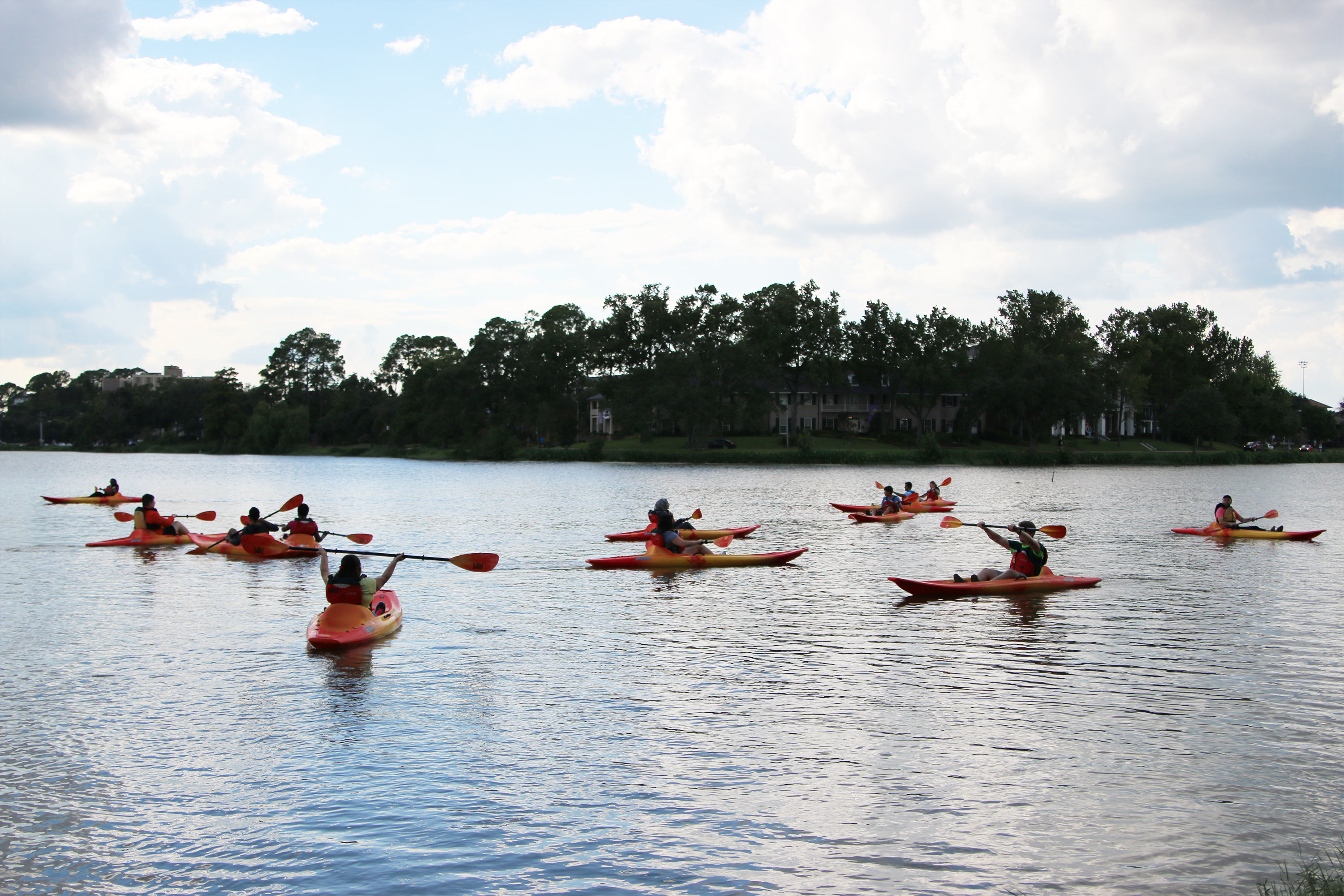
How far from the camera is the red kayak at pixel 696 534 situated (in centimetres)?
2605

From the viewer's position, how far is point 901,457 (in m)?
91.1

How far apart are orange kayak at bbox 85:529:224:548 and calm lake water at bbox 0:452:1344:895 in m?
3.63

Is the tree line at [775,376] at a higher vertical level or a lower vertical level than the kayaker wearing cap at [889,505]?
higher

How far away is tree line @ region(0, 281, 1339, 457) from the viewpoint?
9562cm

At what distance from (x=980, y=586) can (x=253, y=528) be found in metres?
15.9

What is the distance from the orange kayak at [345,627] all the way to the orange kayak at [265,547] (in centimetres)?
1001

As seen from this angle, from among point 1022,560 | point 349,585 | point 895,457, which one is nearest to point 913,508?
point 1022,560

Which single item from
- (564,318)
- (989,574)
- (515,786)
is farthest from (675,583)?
(564,318)

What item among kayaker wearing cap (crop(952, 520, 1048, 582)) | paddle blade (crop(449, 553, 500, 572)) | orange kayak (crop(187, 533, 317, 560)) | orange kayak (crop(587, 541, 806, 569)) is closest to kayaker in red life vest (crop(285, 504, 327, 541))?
orange kayak (crop(187, 533, 317, 560))

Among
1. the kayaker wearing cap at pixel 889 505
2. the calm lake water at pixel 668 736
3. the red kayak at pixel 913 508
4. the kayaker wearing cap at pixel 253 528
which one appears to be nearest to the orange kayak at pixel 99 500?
the kayaker wearing cap at pixel 253 528

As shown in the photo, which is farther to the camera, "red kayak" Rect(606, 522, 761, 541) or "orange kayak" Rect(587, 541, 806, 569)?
"red kayak" Rect(606, 522, 761, 541)

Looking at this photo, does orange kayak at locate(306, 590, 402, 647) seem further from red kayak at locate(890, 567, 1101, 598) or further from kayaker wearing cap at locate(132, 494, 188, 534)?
kayaker wearing cap at locate(132, 494, 188, 534)

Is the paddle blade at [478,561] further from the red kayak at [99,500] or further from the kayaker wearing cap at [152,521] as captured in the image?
the red kayak at [99,500]

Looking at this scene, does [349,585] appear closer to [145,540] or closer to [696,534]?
[696,534]
